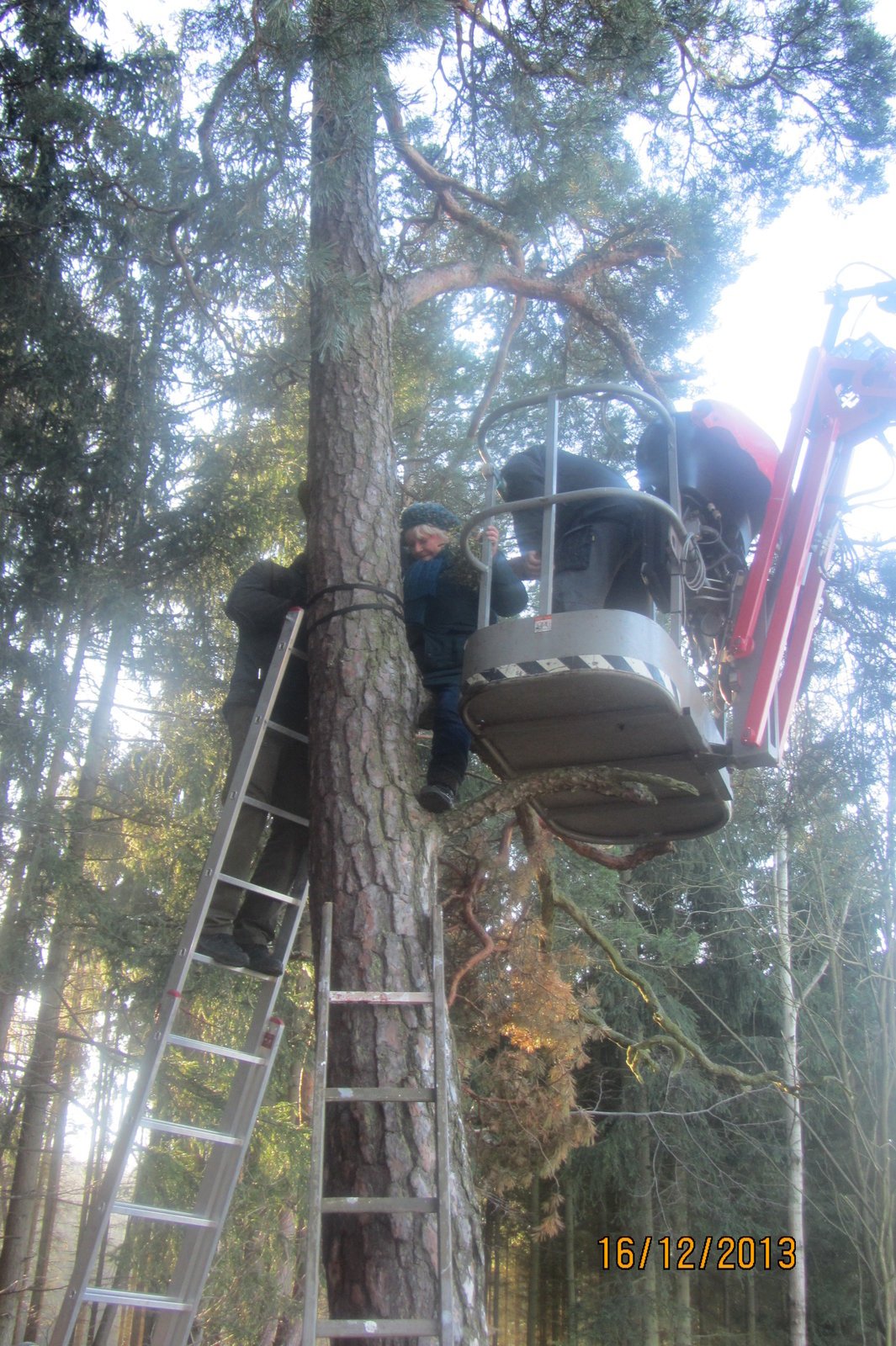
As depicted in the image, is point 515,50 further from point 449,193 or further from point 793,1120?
point 793,1120

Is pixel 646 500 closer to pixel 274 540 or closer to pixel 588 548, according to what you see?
pixel 588 548

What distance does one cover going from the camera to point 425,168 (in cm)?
637

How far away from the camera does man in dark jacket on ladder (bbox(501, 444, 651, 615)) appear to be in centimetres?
414

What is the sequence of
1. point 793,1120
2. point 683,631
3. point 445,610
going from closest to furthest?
point 683,631 < point 445,610 < point 793,1120

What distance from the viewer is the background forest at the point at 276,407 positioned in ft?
17.5

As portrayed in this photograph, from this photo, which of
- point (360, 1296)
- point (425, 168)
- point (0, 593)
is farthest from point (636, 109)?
point (360, 1296)

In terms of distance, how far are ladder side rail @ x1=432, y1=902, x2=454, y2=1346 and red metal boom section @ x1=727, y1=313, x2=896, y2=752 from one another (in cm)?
185

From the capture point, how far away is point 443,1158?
120 inches

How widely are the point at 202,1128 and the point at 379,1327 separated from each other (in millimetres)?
1372

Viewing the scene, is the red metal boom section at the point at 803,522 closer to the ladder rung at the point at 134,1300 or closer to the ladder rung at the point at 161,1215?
the ladder rung at the point at 161,1215

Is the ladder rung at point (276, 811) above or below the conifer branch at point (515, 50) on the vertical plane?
below
